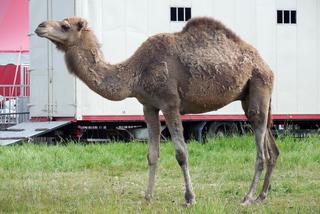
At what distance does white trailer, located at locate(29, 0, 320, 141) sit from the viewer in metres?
16.2

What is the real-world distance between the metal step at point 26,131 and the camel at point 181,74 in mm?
6890

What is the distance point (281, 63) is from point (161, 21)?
10.4ft

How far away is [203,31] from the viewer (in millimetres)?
8422

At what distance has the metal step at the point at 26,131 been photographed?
14.9 meters

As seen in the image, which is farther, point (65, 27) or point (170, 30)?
point (170, 30)

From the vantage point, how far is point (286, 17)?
17234 mm

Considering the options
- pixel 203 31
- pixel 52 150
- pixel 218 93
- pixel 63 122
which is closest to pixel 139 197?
pixel 218 93

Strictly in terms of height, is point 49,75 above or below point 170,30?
below

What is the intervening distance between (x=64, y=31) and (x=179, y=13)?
29.6 ft

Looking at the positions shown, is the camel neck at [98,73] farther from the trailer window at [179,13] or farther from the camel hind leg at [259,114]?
the trailer window at [179,13]

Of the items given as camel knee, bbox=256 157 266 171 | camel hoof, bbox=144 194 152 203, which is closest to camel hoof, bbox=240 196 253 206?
camel knee, bbox=256 157 266 171

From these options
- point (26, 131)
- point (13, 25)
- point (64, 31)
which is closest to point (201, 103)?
point (64, 31)

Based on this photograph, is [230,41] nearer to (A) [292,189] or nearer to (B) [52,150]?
(A) [292,189]

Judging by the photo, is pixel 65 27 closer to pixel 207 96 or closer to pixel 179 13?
pixel 207 96
